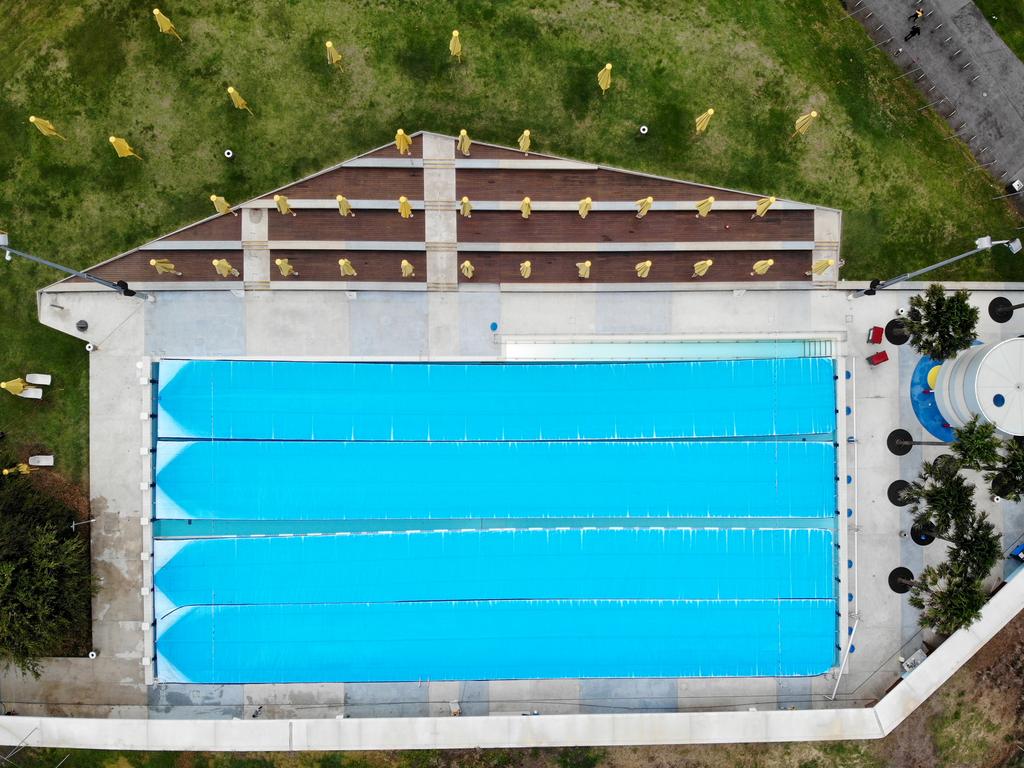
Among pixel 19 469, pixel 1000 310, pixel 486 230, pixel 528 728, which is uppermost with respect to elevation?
pixel 486 230

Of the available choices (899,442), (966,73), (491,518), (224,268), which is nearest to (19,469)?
(224,268)

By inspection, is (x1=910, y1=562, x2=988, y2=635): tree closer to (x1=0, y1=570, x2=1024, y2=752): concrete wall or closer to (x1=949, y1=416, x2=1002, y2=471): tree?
(x1=0, y1=570, x2=1024, y2=752): concrete wall

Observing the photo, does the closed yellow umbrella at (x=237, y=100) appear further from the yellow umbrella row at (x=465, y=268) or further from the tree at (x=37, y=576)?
the tree at (x=37, y=576)

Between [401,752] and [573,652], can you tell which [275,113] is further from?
[401,752]

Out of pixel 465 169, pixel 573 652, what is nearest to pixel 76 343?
pixel 465 169

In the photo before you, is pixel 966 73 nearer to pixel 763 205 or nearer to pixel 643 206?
pixel 763 205

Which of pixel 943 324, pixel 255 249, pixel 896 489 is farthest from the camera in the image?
pixel 896 489

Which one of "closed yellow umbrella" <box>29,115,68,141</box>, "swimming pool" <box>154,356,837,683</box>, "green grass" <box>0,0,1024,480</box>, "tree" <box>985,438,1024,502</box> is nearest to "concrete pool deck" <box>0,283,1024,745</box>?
"swimming pool" <box>154,356,837,683</box>
